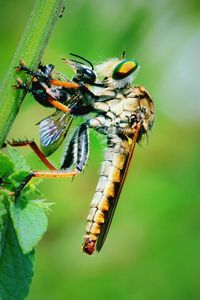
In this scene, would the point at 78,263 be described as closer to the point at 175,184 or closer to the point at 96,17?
the point at 175,184

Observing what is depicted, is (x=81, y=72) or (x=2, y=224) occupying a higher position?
(x=81, y=72)

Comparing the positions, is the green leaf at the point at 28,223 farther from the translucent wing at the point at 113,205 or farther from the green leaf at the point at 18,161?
the translucent wing at the point at 113,205

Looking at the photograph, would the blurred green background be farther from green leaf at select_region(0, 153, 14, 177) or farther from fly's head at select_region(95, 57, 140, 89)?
green leaf at select_region(0, 153, 14, 177)

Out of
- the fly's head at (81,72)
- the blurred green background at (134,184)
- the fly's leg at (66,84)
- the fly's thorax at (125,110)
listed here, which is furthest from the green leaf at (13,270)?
the blurred green background at (134,184)

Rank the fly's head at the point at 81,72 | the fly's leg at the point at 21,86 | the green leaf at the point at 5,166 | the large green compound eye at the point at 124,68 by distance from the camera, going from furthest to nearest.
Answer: the large green compound eye at the point at 124,68 < the fly's head at the point at 81,72 < the green leaf at the point at 5,166 < the fly's leg at the point at 21,86

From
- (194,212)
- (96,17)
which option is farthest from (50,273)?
(96,17)

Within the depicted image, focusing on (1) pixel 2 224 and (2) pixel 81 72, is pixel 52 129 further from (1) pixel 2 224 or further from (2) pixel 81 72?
(1) pixel 2 224

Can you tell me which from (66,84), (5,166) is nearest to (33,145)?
(66,84)
